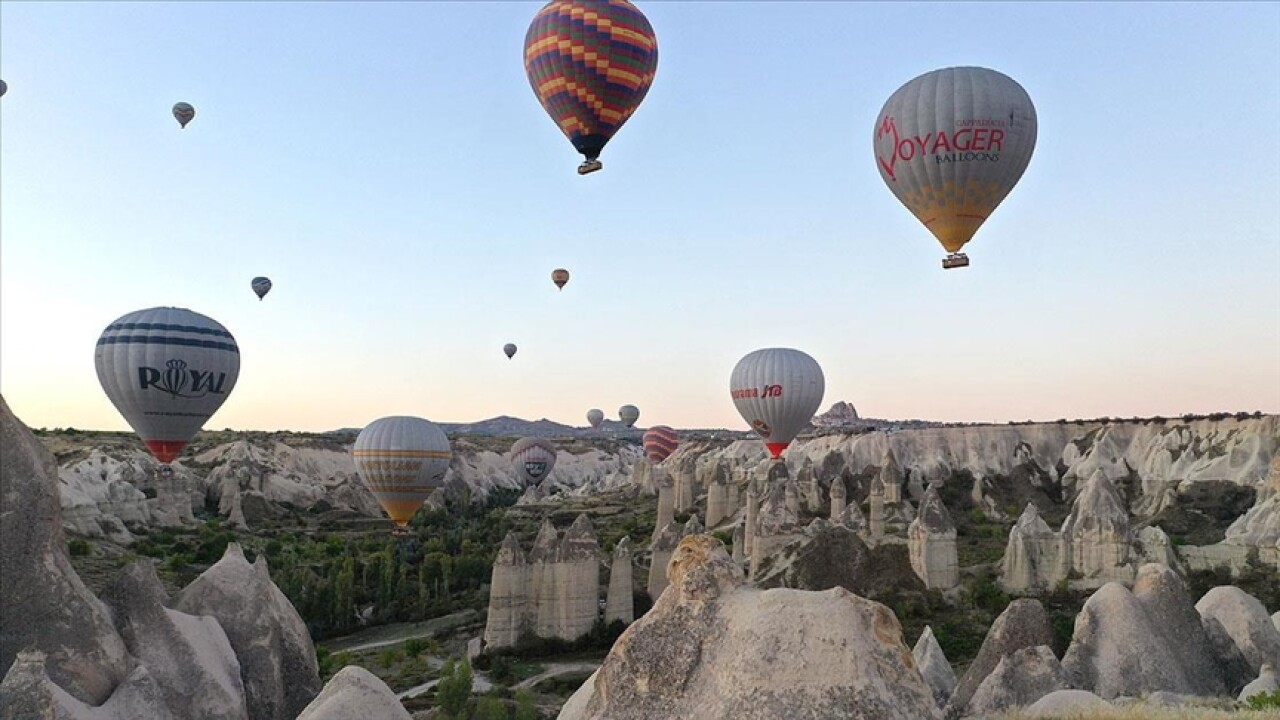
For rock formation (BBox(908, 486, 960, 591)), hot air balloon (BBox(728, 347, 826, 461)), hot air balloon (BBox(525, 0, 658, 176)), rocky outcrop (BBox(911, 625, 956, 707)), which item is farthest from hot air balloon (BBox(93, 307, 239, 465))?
rock formation (BBox(908, 486, 960, 591))

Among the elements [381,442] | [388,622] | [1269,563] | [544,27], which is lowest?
[388,622]

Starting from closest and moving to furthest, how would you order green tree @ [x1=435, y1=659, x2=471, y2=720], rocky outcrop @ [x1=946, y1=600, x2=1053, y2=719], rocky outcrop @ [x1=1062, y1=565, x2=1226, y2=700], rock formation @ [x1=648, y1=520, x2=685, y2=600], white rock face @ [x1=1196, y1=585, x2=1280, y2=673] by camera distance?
rocky outcrop @ [x1=1062, y1=565, x2=1226, y2=700] → rocky outcrop @ [x1=946, y1=600, x2=1053, y2=719] → white rock face @ [x1=1196, y1=585, x2=1280, y2=673] → green tree @ [x1=435, y1=659, x2=471, y2=720] → rock formation @ [x1=648, y1=520, x2=685, y2=600]

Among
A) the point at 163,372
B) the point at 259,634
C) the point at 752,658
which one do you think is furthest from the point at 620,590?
the point at 752,658

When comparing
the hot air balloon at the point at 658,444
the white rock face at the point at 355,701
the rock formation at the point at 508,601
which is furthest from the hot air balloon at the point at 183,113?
the hot air balloon at the point at 658,444

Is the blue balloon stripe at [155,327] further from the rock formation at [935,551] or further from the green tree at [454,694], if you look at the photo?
the rock formation at [935,551]

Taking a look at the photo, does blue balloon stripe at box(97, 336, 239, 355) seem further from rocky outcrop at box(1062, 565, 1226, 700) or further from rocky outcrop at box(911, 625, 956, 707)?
rocky outcrop at box(1062, 565, 1226, 700)

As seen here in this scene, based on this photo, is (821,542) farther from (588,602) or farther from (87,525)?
(87,525)

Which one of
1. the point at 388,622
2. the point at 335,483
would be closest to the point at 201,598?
the point at 388,622
